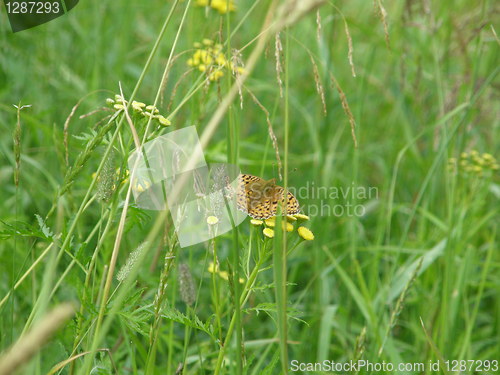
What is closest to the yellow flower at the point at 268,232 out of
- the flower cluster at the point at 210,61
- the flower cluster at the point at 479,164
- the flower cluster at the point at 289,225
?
the flower cluster at the point at 289,225

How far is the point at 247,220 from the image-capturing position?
2.18 metres

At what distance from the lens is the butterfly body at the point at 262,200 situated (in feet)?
3.90

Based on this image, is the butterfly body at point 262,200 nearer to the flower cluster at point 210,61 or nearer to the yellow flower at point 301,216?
the yellow flower at point 301,216

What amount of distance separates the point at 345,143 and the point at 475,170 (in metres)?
1.00

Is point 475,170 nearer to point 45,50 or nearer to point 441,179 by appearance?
point 441,179

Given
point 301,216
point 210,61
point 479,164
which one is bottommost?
point 479,164

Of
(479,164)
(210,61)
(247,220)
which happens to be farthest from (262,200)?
(479,164)

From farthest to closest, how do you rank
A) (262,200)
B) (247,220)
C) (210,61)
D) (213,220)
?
(247,220)
(210,61)
(262,200)
(213,220)

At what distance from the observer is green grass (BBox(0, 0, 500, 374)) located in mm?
1154

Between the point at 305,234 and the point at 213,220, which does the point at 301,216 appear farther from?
the point at 213,220

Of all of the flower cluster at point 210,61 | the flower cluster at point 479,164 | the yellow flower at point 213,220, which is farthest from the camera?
the flower cluster at point 479,164

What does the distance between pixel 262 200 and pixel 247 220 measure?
894 mm

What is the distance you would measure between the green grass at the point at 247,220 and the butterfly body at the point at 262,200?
0.06 metres

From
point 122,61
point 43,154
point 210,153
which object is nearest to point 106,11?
point 122,61
